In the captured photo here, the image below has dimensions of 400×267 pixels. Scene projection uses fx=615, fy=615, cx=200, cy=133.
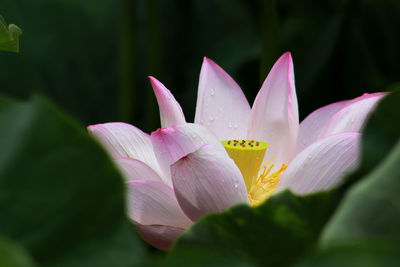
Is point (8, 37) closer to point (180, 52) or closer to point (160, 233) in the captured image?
point (160, 233)

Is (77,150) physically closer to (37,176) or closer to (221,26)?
(37,176)

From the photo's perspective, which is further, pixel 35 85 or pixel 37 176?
pixel 35 85

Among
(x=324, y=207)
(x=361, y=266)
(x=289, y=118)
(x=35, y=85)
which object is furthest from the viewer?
(x=35, y=85)

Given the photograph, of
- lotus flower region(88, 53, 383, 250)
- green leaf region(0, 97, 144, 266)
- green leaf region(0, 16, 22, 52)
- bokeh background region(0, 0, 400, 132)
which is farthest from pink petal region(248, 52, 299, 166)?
bokeh background region(0, 0, 400, 132)

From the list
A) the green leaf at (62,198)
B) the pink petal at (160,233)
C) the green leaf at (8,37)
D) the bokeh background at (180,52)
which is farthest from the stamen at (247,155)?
the bokeh background at (180,52)

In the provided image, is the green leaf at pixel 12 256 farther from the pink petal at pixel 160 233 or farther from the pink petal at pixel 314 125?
the pink petal at pixel 314 125

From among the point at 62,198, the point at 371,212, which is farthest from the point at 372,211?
the point at 62,198

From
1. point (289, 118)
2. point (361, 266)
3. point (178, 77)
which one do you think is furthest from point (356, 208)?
point (178, 77)
